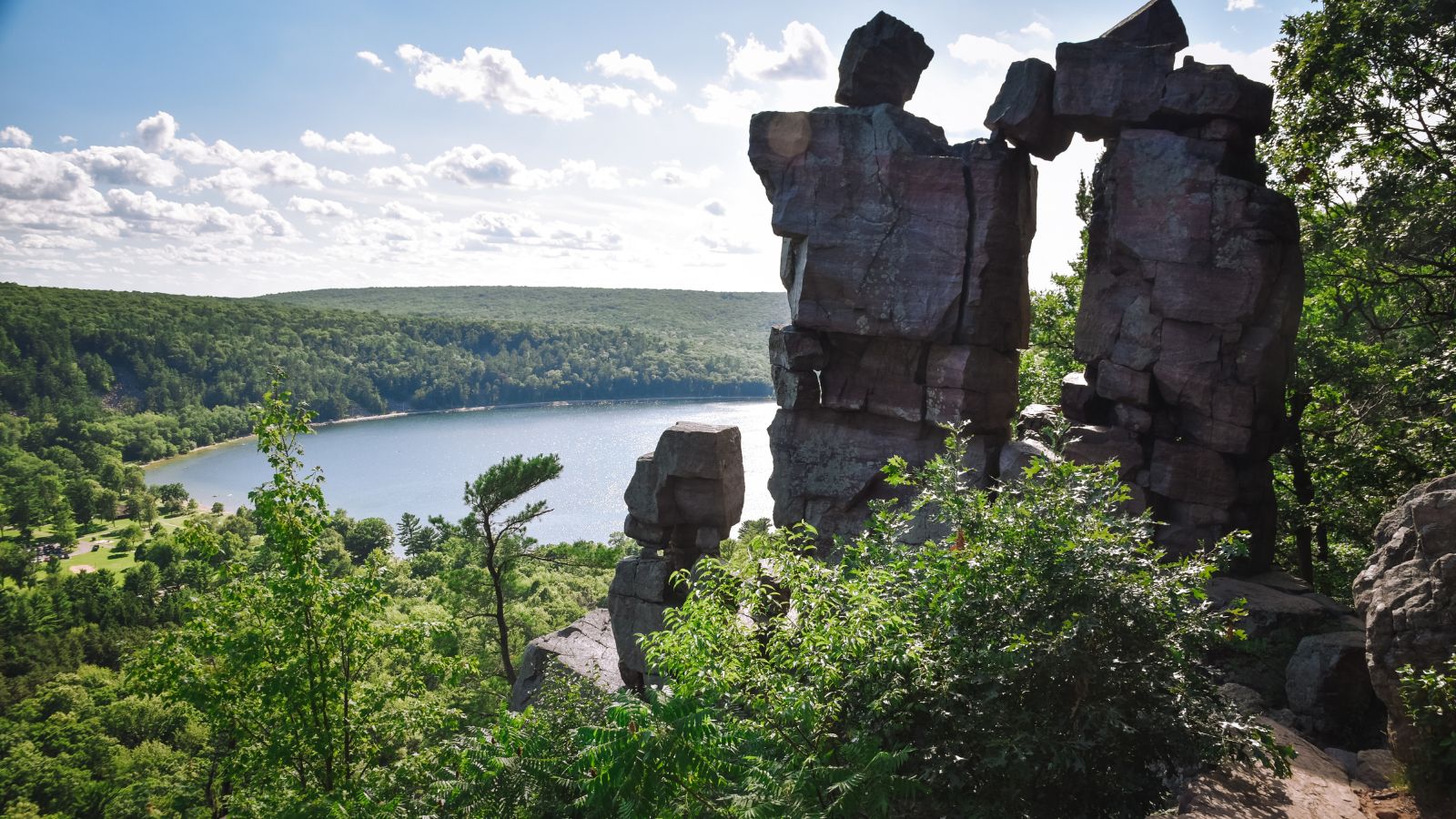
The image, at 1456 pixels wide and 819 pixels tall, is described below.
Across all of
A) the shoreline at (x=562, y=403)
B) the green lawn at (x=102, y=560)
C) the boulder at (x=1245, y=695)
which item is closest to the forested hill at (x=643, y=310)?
the shoreline at (x=562, y=403)

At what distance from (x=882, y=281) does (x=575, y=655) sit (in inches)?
378

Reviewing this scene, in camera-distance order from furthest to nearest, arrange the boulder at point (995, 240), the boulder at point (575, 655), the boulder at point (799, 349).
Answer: the boulder at point (799, 349) < the boulder at point (575, 655) < the boulder at point (995, 240)

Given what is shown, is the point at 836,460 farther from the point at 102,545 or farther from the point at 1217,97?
the point at 102,545

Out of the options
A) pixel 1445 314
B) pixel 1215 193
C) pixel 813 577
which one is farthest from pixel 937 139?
pixel 813 577

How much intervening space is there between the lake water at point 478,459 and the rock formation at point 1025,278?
38.7 metres

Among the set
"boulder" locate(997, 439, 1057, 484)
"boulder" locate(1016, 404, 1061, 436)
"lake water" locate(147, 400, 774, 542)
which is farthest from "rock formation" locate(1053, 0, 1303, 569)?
"lake water" locate(147, 400, 774, 542)

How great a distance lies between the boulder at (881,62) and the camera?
16422 mm

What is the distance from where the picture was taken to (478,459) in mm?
82688

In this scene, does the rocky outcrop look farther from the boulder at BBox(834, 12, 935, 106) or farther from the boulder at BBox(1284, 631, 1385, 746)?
the boulder at BBox(834, 12, 935, 106)

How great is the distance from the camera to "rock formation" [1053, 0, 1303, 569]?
13703 millimetres

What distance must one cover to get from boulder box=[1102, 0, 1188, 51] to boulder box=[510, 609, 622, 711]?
47.1ft

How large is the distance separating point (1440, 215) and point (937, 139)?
758 centimetres

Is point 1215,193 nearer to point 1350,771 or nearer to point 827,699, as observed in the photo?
point 1350,771

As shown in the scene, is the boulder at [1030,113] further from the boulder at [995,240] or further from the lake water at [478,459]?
the lake water at [478,459]
